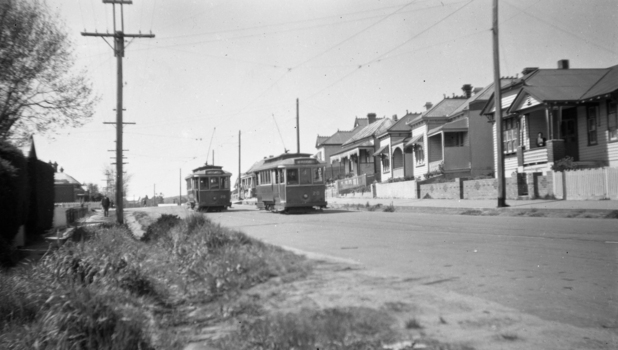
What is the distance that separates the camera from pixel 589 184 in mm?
20828

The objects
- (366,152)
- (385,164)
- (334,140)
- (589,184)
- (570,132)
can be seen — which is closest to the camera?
(589,184)

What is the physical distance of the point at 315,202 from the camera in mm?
27203

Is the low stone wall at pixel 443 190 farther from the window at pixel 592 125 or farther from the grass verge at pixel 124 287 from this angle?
the grass verge at pixel 124 287

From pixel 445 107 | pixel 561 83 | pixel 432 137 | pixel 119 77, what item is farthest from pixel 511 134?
pixel 119 77

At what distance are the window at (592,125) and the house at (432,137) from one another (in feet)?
41.3

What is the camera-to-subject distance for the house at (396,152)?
46.8 metres

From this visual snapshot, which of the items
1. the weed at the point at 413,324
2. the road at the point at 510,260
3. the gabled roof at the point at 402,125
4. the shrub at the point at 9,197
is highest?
the gabled roof at the point at 402,125

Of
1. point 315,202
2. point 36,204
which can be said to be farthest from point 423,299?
point 315,202

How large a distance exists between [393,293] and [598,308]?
6.95ft

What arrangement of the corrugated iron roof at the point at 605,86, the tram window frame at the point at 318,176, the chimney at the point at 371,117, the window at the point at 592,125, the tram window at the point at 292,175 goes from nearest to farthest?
the corrugated iron roof at the point at 605,86, the window at the point at 592,125, the tram window at the point at 292,175, the tram window frame at the point at 318,176, the chimney at the point at 371,117

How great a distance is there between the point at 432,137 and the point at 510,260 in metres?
34.2

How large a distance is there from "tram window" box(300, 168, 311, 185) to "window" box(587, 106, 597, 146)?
14547 millimetres

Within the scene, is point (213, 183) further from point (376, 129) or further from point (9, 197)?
point (376, 129)

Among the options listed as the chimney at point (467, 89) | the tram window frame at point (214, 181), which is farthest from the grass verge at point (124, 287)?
the chimney at point (467, 89)
